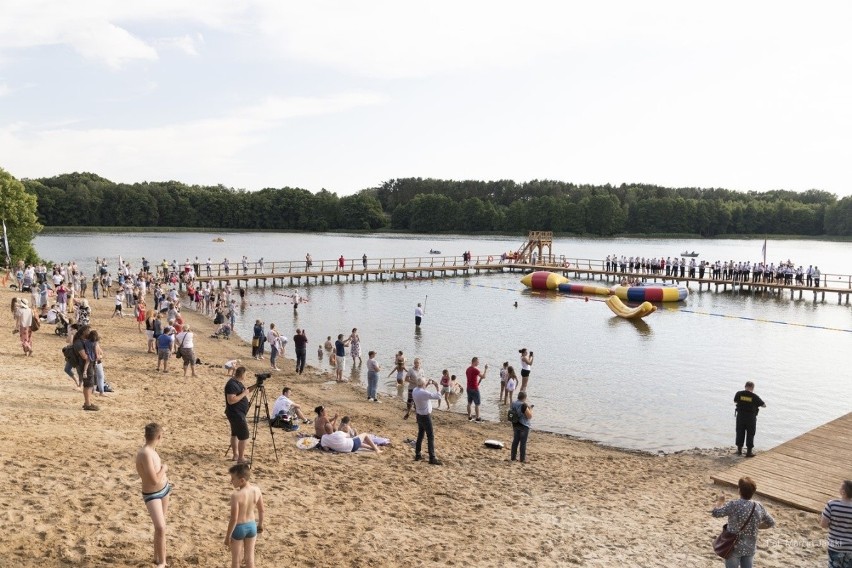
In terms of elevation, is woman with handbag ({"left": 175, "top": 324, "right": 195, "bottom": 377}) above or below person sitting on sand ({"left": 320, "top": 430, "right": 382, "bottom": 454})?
above

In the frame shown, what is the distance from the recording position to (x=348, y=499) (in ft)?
32.3

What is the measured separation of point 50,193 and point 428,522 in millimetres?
142447

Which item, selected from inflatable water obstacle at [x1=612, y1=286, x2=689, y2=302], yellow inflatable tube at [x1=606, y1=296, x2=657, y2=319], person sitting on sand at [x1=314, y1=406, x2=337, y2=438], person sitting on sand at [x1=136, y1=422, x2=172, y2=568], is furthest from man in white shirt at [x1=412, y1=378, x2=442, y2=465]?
inflatable water obstacle at [x1=612, y1=286, x2=689, y2=302]

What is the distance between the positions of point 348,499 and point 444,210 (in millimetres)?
149284

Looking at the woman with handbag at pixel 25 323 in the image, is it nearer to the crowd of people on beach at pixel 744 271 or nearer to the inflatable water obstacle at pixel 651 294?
the inflatable water obstacle at pixel 651 294

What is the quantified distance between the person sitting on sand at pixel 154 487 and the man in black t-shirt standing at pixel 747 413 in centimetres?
1097

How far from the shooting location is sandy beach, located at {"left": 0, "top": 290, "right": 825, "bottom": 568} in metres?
7.90

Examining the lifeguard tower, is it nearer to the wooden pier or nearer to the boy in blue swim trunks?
the wooden pier

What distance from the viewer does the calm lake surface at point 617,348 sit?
17953 millimetres

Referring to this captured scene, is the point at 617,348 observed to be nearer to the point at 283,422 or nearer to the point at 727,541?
the point at 283,422

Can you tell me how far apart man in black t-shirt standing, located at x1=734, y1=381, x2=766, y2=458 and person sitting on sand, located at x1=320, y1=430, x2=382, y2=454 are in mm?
7209

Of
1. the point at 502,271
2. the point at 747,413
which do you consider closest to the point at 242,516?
the point at 747,413

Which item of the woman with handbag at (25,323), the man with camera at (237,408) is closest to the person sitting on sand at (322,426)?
the man with camera at (237,408)

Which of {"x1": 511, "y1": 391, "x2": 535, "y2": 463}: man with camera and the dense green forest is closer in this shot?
{"x1": 511, "y1": 391, "x2": 535, "y2": 463}: man with camera
